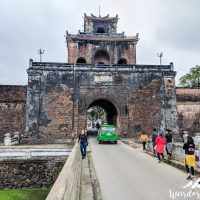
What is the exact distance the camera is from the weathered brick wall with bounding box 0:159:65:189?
39.9 ft

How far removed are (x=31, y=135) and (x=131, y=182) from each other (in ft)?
50.2

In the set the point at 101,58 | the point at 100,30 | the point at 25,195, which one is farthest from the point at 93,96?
the point at 25,195

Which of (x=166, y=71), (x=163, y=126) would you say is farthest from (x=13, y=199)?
(x=166, y=71)

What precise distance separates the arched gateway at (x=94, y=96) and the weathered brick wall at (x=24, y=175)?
8.06m

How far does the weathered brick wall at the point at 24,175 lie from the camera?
12148mm

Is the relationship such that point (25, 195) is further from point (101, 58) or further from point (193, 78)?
point (193, 78)

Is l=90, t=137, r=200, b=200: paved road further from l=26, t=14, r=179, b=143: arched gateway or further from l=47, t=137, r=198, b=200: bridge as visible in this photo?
l=26, t=14, r=179, b=143: arched gateway

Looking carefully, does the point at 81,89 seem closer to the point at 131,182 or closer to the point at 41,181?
the point at 41,181

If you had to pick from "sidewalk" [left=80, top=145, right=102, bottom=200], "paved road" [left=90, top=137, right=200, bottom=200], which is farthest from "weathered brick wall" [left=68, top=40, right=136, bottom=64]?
"sidewalk" [left=80, top=145, right=102, bottom=200]

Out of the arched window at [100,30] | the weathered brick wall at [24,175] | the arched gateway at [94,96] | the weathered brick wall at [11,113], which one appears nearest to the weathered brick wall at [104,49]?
the arched window at [100,30]

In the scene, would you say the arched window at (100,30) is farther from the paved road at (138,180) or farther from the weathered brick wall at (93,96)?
the paved road at (138,180)

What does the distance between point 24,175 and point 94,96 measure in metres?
11.0

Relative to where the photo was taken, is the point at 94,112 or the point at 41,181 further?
the point at 94,112

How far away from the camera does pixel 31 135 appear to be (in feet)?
67.7
